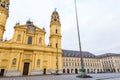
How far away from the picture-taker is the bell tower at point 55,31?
129ft

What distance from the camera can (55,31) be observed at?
Answer: 40.8 metres

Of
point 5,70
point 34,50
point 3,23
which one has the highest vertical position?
point 3,23

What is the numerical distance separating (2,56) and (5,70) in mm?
4003

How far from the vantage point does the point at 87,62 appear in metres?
66.1

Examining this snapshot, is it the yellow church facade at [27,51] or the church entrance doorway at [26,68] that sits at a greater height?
the yellow church facade at [27,51]

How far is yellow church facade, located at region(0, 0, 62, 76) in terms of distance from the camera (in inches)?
1176

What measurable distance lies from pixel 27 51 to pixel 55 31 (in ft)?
43.7

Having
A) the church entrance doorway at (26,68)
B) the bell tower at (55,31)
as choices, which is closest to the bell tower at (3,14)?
the church entrance doorway at (26,68)

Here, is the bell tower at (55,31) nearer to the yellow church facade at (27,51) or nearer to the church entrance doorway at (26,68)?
the yellow church facade at (27,51)

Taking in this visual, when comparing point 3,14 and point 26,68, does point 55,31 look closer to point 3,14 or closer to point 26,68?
point 26,68

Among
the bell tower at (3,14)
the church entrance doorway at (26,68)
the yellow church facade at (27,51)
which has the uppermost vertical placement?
the bell tower at (3,14)

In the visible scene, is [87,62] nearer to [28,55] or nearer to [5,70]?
[28,55]

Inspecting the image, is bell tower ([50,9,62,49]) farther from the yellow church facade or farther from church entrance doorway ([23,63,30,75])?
church entrance doorway ([23,63,30,75])

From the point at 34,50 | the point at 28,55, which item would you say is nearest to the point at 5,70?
the point at 28,55
